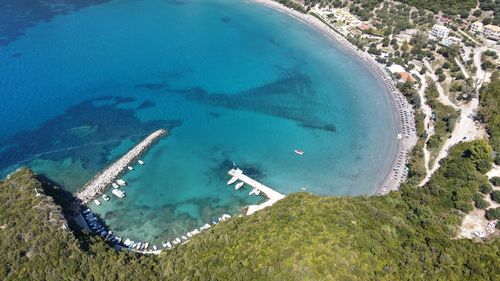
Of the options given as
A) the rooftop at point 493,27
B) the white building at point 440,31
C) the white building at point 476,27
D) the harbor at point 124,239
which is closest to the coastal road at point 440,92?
the white building at point 440,31

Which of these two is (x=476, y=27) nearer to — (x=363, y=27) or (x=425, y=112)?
(x=363, y=27)

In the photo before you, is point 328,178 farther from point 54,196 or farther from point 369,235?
point 54,196

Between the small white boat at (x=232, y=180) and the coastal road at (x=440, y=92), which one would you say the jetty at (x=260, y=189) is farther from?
the coastal road at (x=440, y=92)

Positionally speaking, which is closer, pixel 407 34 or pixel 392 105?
pixel 392 105

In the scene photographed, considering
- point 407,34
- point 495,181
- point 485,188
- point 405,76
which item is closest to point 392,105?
point 405,76

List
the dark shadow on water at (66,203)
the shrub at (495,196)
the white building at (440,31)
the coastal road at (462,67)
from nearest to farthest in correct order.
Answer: the dark shadow on water at (66,203)
the shrub at (495,196)
the coastal road at (462,67)
the white building at (440,31)

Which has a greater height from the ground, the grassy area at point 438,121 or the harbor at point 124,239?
the grassy area at point 438,121

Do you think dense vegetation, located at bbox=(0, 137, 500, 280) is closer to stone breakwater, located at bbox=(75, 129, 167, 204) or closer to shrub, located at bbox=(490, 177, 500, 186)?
stone breakwater, located at bbox=(75, 129, 167, 204)
